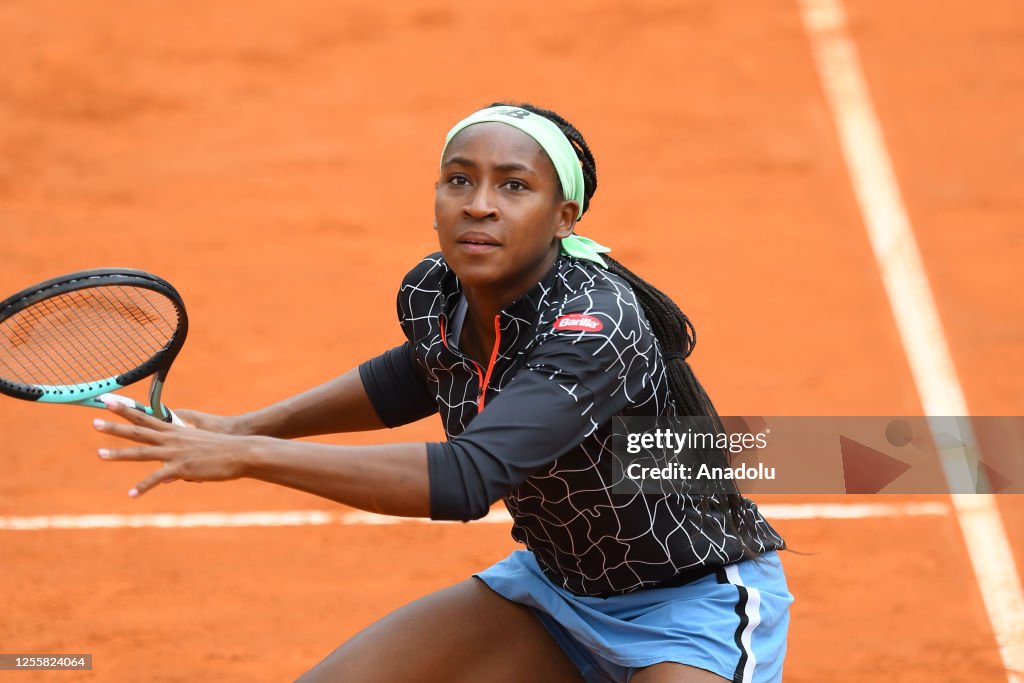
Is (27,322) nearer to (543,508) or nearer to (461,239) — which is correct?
(461,239)

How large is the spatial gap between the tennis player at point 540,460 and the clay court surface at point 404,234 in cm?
160

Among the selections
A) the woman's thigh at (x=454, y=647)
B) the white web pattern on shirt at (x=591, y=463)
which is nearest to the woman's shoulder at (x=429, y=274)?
the white web pattern on shirt at (x=591, y=463)

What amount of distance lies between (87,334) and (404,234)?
4.83m

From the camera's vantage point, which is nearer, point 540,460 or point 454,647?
point 540,460

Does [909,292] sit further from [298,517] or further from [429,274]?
[429,274]

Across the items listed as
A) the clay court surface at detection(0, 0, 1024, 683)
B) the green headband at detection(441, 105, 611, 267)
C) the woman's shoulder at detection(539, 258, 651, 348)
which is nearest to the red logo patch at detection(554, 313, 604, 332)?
the woman's shoulder at detection(539, 258, 651, 348)

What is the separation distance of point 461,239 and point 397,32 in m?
7.53

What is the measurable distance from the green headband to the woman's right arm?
2.60ft

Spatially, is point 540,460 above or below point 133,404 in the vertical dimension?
below

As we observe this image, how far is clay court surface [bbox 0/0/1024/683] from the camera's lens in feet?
18.2

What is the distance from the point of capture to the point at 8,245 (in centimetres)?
841

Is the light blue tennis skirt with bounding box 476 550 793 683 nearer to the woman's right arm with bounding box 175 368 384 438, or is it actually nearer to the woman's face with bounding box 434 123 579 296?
the woman's right arm with bounding box 175 368 384 438

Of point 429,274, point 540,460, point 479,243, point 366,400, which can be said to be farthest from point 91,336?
point 540,460

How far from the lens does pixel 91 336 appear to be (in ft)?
12.6
